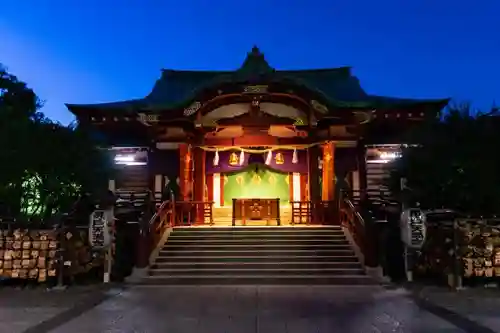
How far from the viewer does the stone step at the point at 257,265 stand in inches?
443

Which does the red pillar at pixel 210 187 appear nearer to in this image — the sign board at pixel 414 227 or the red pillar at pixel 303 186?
the red pillar at pixel 303 186

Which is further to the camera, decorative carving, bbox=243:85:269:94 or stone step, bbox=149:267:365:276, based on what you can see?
decorative carving, bbox=243:85:269:94

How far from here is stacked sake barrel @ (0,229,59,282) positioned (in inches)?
401

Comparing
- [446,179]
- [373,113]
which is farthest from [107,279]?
[373,113]

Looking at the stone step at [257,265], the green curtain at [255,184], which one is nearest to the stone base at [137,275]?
the stone step at [257,265]

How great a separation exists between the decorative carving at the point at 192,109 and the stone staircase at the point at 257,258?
4193 mm

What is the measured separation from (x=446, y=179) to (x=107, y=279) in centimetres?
843

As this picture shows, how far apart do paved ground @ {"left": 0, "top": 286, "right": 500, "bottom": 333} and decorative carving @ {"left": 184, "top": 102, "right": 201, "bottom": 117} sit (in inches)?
284

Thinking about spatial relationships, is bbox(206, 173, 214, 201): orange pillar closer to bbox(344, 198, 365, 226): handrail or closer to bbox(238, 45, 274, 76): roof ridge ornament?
bbox(238, 45, 274, 76): roof ridge ornament

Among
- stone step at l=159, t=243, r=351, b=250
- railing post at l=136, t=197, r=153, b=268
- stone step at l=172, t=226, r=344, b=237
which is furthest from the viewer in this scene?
stone step at l=172, t=226, r=344, b=237

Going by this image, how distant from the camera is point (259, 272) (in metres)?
11.1

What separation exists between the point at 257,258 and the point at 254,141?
21.2 ft

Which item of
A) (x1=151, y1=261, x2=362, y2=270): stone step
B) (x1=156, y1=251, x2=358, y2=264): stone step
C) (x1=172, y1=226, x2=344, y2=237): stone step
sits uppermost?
(x1=172, y1=226, x2=344, y2=237): stone step

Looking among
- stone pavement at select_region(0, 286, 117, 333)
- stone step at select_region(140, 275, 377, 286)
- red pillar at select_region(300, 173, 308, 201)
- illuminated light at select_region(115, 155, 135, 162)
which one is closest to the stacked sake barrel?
stone pavement at select_region(0, 286, 117, 333)
